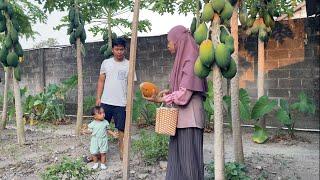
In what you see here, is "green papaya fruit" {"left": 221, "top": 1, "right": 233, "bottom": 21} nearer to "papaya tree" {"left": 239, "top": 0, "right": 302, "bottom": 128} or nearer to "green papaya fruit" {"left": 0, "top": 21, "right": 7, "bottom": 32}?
"papaya tree" {"left": 239, "top": 0, "right": 302, "bottom": 128}

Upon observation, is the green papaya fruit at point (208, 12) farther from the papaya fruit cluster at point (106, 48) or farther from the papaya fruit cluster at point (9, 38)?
the papaya fruit cluster at point (106, 48)

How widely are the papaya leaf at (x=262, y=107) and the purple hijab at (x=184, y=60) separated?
317cm

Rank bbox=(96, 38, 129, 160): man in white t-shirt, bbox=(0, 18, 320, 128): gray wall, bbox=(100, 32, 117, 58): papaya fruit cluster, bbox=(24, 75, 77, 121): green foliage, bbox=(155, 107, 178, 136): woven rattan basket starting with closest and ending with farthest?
bbox=(155, 107, 178, 136): woven rattan basket
bbox=(96, 38, 129, 160): man in white t-shirt
bbox=(0, 18, 320, 128): gray wall
bbox=(100, 32, 117, 58): papaya fruit cluster
bbox=(24, 75, 77, 121): green foliage

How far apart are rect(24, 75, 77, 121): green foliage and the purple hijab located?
6380 mm

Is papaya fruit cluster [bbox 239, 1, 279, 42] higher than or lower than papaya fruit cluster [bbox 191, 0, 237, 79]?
higher

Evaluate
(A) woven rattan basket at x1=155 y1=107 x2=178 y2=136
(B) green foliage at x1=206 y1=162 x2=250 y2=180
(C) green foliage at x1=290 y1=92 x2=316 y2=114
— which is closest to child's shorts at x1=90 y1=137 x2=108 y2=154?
(B) green foliage at x1=206 y1=162 x2=250 y2=180

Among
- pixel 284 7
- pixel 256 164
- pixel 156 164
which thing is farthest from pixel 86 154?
pixel 284 7

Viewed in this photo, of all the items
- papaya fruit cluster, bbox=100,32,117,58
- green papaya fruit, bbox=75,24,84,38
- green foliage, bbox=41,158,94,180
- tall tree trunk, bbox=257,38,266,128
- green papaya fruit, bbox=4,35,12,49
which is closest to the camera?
green foliage, bbox=41,158,94,180

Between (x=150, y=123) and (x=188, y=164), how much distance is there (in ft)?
15.5

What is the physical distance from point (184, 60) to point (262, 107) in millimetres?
3412

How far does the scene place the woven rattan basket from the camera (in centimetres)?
321

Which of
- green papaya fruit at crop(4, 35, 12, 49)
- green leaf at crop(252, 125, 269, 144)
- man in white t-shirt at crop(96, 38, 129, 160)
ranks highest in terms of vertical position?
green papaya fruit at crop(4, 35, 12, 49)

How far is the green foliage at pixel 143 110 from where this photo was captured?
7.62 m

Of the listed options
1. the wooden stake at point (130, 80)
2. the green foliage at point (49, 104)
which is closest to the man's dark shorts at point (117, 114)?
the wooden stake at point (130, 80)
